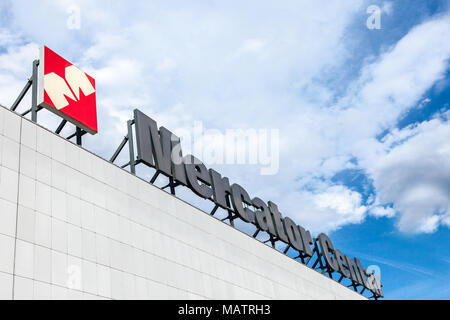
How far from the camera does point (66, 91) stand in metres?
24.1

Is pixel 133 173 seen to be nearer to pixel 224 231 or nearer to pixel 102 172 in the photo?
pixel 102 172

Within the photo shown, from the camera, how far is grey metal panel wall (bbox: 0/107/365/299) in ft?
55.7

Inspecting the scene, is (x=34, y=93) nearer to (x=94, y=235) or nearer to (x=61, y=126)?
(x=61, y=126)

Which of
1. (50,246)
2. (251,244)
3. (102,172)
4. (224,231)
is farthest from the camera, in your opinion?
(251,244)

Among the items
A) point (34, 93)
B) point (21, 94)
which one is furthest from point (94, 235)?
point (21, 94)

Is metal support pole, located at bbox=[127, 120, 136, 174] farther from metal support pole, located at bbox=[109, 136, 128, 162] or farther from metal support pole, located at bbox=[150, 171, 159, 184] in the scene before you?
metal support pole, located at bbox=[150, 171, 159, 184]

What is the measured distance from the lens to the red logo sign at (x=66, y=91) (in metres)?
22.7

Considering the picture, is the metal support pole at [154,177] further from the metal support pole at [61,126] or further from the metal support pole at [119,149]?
the metal support pole at [61,126]

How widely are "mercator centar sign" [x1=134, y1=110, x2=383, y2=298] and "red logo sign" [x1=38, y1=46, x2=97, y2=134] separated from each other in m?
3.45

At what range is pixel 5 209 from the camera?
16.8 meters

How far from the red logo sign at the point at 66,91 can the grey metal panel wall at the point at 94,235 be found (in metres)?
2.33
